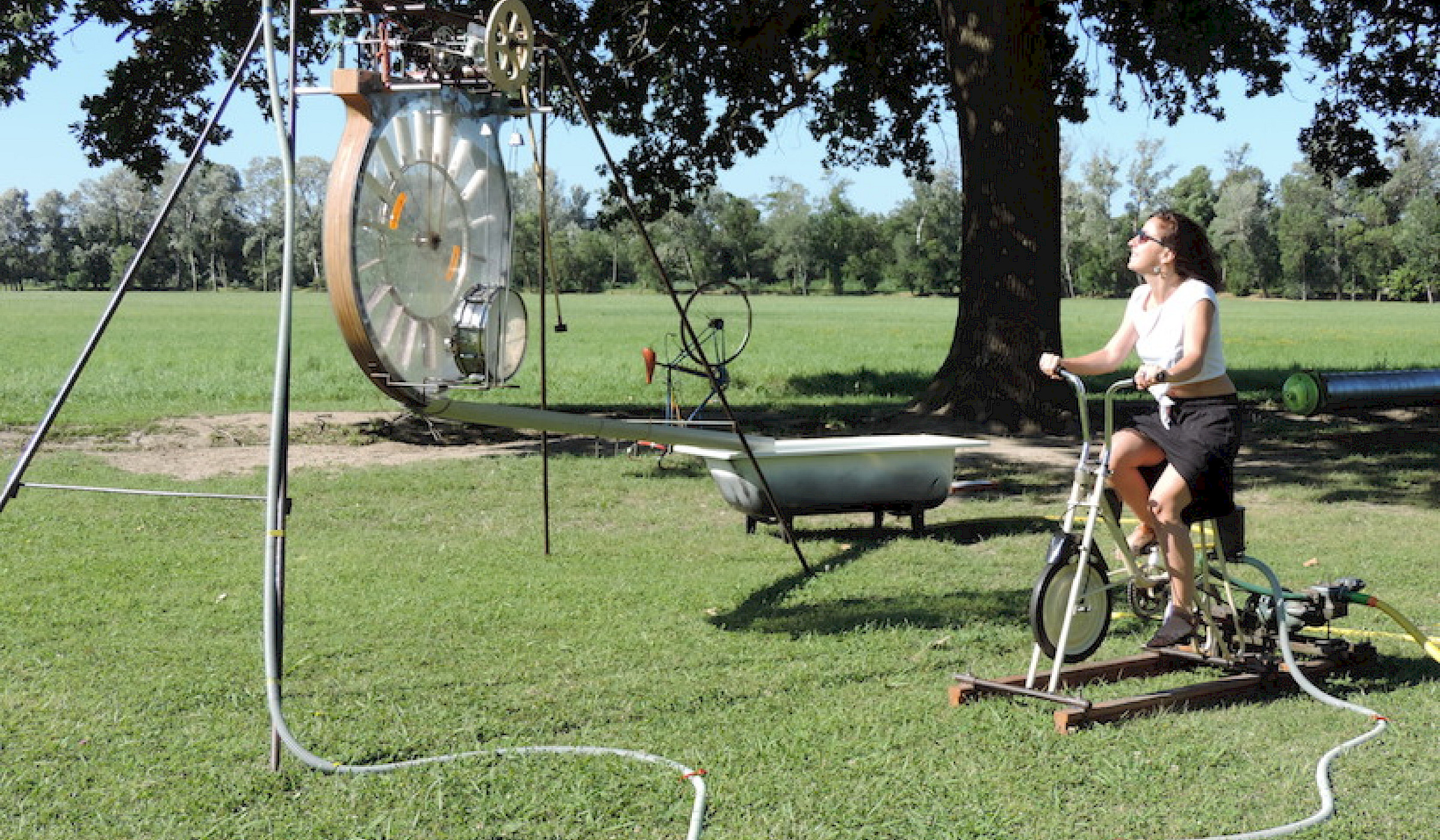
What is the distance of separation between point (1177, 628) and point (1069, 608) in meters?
0.82

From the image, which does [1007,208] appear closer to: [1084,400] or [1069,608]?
[1084,400]

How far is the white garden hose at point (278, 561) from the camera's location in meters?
4.66

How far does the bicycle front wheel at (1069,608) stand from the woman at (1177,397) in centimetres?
32

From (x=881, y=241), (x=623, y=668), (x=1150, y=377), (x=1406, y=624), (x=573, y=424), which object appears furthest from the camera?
(x=881, y=241)

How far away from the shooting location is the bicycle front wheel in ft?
17.0

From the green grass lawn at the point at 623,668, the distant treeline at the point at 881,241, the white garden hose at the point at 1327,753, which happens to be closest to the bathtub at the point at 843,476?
the green grass lawn at the point at 623,668

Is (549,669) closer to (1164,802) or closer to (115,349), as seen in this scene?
(1164,802)

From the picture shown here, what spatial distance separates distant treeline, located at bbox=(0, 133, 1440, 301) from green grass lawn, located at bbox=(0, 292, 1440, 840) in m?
67.3

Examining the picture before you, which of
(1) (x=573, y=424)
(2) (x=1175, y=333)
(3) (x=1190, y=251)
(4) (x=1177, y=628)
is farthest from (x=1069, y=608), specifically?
(1) (x=573, y=424)

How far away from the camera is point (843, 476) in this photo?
882 centimetres

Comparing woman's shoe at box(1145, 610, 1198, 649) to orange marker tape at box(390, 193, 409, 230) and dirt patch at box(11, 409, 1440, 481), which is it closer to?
orange marker tape at box(390, 193, 409, 230)

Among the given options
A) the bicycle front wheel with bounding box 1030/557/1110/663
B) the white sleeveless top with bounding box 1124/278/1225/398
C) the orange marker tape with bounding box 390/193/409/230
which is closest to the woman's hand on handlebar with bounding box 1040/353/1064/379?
the white sleeveless top with bounding box 1124/278/1225/398

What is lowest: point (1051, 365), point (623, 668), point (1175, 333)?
point (623, 668)

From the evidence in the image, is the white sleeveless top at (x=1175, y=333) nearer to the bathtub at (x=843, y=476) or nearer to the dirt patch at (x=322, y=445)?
the bathtub at (x=843, y=476)
